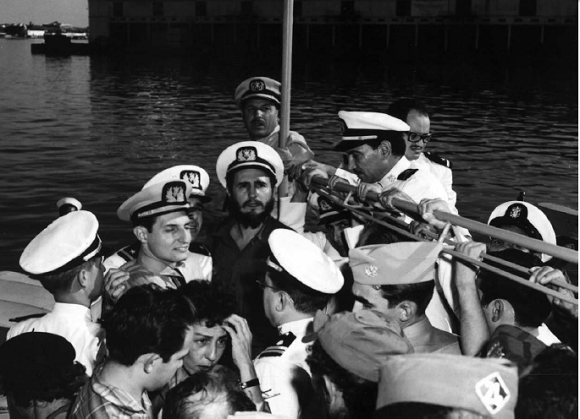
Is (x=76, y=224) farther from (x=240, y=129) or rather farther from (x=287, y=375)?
(x=240, y=129)

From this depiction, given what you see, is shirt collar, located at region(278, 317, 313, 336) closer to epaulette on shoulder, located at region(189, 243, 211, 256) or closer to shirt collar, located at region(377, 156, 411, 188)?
epaulette on shoulder, located at region(189, 243, 211, 256)

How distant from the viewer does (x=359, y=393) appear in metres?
2.33

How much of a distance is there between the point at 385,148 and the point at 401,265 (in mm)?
1413

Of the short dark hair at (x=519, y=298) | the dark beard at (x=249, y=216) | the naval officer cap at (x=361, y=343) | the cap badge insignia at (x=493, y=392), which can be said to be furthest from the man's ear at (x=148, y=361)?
the dark beard at (x=249, y=216)

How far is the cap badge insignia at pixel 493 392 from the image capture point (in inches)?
68.9

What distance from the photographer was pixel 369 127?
4.34 meters

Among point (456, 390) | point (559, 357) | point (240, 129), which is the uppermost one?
point (456, 390)

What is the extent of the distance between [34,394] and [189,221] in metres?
1.31

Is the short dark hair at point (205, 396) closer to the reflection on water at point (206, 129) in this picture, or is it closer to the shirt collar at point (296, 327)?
the shirt collar at point (296, 327)

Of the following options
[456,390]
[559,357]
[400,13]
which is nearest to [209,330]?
[559,357]

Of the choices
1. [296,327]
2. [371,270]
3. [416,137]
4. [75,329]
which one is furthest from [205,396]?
[416,137]

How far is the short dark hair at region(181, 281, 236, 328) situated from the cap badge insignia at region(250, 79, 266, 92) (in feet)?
9.78

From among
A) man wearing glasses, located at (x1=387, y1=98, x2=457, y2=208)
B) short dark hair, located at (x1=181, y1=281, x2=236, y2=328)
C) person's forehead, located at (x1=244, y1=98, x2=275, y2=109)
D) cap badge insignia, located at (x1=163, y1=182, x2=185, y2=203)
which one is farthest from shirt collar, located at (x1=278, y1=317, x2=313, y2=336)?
person's forehead, located at (x1=244, y1=98, x2=275, y2=109)

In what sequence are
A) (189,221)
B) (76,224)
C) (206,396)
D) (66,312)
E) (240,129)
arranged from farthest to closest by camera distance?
1. (240,129)
2. (189,221)
3. (76,224)
4. (66,312)
5. (206,396)
